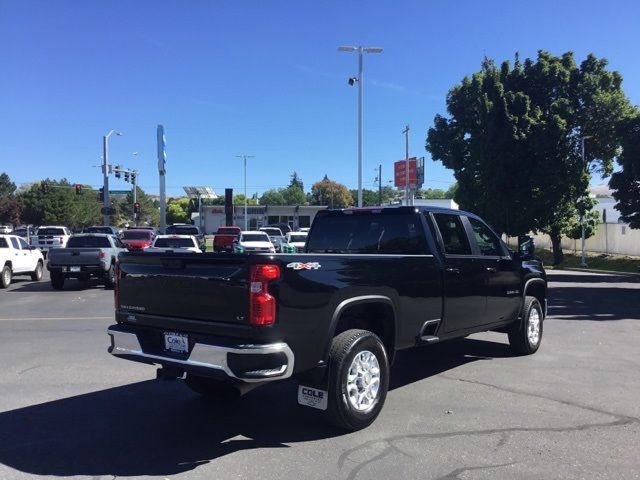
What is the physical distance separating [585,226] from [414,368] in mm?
32607

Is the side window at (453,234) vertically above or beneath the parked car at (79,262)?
above

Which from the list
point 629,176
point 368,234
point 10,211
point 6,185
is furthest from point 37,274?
point 6,185

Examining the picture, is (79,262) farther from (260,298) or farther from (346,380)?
(260,298)

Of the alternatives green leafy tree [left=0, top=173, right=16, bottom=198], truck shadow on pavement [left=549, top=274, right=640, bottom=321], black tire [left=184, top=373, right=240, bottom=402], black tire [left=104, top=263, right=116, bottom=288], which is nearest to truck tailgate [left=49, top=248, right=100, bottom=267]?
black tire [left=104, top=263, right=116, bottom=288]

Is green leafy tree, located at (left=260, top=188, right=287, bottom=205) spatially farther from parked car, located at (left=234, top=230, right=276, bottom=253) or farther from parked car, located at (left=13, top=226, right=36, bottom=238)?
parked car, located at (left=234, top=230, right=276, bottom=253)

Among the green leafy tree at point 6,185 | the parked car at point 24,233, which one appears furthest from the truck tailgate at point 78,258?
the green leafy tree at point 6,185

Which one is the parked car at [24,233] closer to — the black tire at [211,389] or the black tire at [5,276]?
the black tire at [5,276]

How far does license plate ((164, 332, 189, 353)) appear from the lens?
15.5 feet

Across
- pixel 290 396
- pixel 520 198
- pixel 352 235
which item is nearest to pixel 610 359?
pixel 352 235

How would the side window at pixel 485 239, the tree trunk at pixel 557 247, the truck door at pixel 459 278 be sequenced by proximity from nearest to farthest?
the truck door at pixel 459 278 → the side window at pixel 485 239 → the tree trunk at pixel 557 247

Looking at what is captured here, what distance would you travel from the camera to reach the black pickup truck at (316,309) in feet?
14.3

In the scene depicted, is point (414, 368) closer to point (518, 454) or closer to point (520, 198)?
point (518, 454)

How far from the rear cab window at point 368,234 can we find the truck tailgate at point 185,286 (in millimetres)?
2435

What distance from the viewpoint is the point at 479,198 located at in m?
35.8
